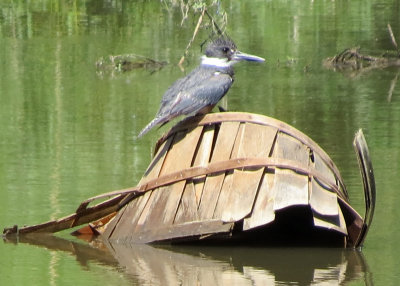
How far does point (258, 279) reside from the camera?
294 inches

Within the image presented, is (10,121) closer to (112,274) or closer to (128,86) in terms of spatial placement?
(128,86)

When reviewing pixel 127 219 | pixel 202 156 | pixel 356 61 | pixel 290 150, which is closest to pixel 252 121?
pixel 290 150

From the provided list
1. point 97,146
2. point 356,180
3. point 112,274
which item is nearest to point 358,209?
point 356,180

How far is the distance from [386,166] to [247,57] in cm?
220

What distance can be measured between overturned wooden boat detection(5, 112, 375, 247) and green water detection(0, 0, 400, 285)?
220 mm

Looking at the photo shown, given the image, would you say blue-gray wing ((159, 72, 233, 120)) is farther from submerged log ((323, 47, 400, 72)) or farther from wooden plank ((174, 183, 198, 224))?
submerged log ((323, 47, 400, 72))

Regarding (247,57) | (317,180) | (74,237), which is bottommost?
(74,237)

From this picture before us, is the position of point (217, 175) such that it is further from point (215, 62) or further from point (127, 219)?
point (215, 62)

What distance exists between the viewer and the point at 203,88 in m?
8.61

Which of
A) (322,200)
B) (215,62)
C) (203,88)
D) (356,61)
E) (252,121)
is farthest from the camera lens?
(356,61)

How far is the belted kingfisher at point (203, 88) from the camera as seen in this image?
8.48 meters

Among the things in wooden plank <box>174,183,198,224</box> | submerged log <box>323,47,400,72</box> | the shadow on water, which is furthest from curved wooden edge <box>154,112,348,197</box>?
submerged log <box>323,47,400,72</box>

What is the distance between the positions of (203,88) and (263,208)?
47.5 inches

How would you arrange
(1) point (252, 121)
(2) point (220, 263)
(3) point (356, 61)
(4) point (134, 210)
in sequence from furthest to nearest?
(3) point (356, 61), (4) point (134, 210), (1) point (252, 121), (2) point (220, 263)
